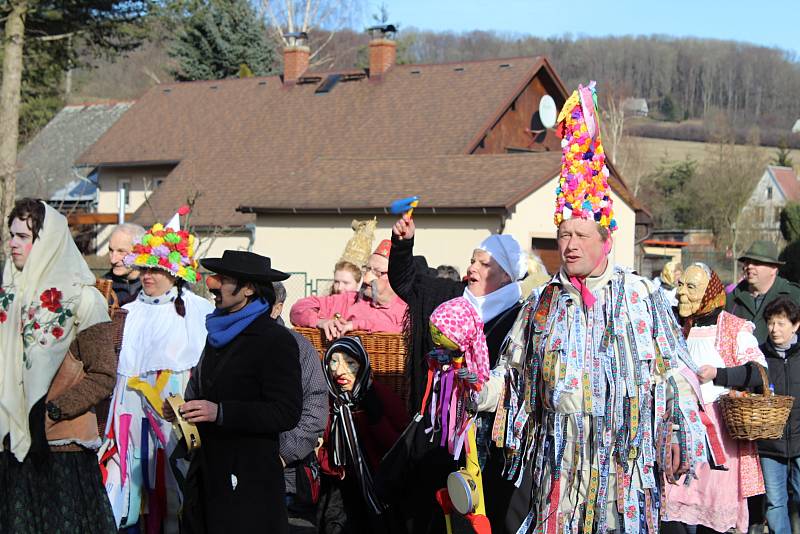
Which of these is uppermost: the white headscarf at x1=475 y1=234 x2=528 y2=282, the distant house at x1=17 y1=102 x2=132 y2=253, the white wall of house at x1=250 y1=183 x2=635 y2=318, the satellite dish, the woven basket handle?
the distant house at x1=17 y1=102 x2=132 y2=253

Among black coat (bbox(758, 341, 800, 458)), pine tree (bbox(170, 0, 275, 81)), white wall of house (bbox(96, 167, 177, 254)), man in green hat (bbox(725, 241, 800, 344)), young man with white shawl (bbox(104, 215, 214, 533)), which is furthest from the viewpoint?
pine tree (bbox(170, 0, 275, 81))

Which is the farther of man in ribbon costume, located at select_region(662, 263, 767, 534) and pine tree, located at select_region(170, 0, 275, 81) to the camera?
pine tree, located at select_region(170, 0, 275, 81)

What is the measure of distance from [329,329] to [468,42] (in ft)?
258

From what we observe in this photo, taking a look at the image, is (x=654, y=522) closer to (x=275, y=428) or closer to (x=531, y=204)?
(x=275, y=428)

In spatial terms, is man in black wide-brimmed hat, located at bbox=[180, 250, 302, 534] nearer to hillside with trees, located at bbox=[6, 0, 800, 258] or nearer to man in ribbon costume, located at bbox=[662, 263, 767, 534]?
man in ribbon costume, located at bbox=[662, 263, 767, 534]

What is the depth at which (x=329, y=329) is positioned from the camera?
7.04 m

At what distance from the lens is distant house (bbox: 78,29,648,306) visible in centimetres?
2433

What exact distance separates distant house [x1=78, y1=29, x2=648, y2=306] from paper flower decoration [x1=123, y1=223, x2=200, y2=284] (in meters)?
15.7

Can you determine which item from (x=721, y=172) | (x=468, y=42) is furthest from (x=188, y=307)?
(x=468, y=42)

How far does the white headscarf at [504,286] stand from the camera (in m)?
6.34

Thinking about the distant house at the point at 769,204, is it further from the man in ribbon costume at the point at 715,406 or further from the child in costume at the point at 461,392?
the child in costume at the point at 461,392

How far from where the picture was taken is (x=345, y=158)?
1144 inches

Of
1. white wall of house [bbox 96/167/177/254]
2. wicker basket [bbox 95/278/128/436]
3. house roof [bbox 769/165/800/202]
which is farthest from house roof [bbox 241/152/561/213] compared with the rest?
house roof [bbox 769/165/800/202]

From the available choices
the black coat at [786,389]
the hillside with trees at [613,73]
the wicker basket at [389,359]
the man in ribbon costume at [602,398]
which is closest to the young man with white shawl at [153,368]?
the wicker basket at [389,359]
